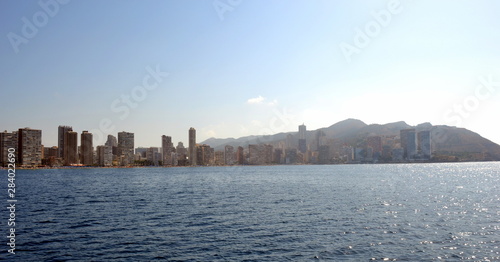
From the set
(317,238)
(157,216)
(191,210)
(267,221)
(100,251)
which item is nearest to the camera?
(100,251)

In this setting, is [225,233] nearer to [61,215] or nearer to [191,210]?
[191,210]

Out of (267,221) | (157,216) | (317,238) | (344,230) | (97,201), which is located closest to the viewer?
(317,238)

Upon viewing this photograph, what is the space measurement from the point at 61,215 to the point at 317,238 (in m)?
47.6

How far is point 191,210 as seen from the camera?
2704 inches

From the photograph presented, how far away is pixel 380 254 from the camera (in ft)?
123

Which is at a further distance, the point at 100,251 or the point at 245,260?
the point at 100,251

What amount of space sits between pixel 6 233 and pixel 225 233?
99.3 feet

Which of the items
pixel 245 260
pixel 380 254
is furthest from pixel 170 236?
pixel 380 254

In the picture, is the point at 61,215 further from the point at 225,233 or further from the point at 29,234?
the point at 225,233

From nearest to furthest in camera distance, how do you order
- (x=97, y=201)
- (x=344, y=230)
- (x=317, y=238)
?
(x=317, y=238), (x=344, y=230), (x=97, y=201)

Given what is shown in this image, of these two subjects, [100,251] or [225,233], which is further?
[225,233]

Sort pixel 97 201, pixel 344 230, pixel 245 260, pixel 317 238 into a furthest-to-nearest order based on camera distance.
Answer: pixel 97 201
pixel 344 230
pixel 317 238
pixel 245 260

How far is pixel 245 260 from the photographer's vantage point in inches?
1399

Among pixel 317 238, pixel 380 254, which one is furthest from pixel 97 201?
pixel 380 254
